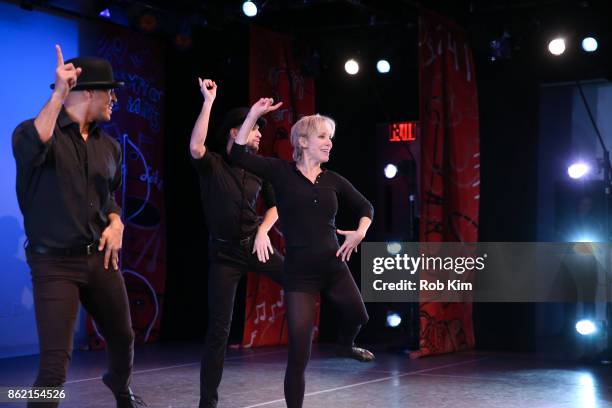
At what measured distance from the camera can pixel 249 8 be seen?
8234mm

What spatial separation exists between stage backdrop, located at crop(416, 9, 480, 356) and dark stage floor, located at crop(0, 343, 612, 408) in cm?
36

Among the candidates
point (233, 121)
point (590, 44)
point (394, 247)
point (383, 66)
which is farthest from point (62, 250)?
point (590, 44)

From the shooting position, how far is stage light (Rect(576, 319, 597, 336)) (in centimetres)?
828

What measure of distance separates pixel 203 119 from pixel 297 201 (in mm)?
671

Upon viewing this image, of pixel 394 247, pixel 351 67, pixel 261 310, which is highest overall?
pixel 351 67

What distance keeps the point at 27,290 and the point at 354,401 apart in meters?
3.79

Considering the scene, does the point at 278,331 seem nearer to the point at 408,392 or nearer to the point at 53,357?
the point at 408,392

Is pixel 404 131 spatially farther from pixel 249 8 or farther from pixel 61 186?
pixel 61 186

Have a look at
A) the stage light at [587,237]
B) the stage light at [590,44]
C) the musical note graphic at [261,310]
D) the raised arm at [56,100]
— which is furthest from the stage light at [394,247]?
the raised arm at [56,100]

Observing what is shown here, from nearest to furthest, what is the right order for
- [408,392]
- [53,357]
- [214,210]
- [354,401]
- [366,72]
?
[53,357] < [214,210] < [354,401] < [408,392] < [366,72]

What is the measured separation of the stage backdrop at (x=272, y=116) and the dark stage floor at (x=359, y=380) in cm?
56

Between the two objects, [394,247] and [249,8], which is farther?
[394,247]

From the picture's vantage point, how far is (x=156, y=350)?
8805 mm

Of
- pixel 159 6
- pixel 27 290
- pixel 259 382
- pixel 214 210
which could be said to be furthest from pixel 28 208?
pixel 159 6
